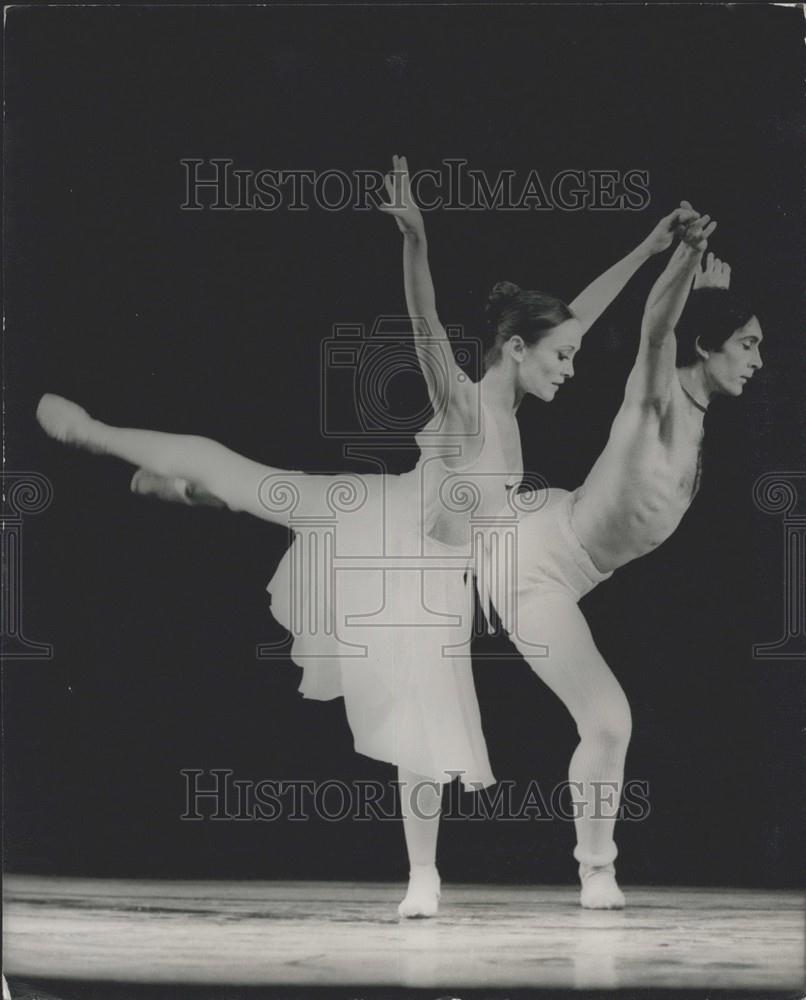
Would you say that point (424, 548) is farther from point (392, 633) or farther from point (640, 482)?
point (640, 482)

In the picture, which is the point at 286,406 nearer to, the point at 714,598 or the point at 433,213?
the point at 433,213

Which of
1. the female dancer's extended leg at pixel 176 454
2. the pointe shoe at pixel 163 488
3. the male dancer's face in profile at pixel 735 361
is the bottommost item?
the pointe shoe at pixel 163 488

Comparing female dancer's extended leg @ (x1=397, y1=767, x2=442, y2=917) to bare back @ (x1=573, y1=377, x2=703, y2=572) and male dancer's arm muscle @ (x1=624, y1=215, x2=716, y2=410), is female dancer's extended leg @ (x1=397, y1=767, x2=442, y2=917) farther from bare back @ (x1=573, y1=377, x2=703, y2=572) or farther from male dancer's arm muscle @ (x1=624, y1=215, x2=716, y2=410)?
male dancer's arm muscle @ (x1=624, y1=215, x2=716, y2=410)

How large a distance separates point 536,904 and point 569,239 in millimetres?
Result: 1651

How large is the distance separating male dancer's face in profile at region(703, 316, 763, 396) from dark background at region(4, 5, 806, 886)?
2.1 inches

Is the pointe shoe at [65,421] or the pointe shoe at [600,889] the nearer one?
the pointe shoe at [600,889]

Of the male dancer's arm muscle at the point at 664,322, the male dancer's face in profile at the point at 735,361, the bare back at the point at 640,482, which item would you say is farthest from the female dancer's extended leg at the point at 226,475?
the male dancer's face in profile at the point at 735,361

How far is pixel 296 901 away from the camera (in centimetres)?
348

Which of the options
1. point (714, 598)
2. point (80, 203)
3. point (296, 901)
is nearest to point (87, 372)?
point (80, 203)

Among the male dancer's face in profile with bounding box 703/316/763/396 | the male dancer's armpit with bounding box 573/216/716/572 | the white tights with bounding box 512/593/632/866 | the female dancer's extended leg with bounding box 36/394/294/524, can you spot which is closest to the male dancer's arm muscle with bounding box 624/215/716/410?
the male dancer's armpit with bounding box 573/216/716/572

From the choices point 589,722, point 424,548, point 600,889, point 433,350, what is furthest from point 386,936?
point 433,350

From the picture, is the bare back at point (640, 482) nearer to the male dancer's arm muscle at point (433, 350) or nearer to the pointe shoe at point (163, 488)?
the male dancer's arm muscle at point (433, 350)

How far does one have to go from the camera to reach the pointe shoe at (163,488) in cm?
357

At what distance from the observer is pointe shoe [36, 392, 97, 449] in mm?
3588
